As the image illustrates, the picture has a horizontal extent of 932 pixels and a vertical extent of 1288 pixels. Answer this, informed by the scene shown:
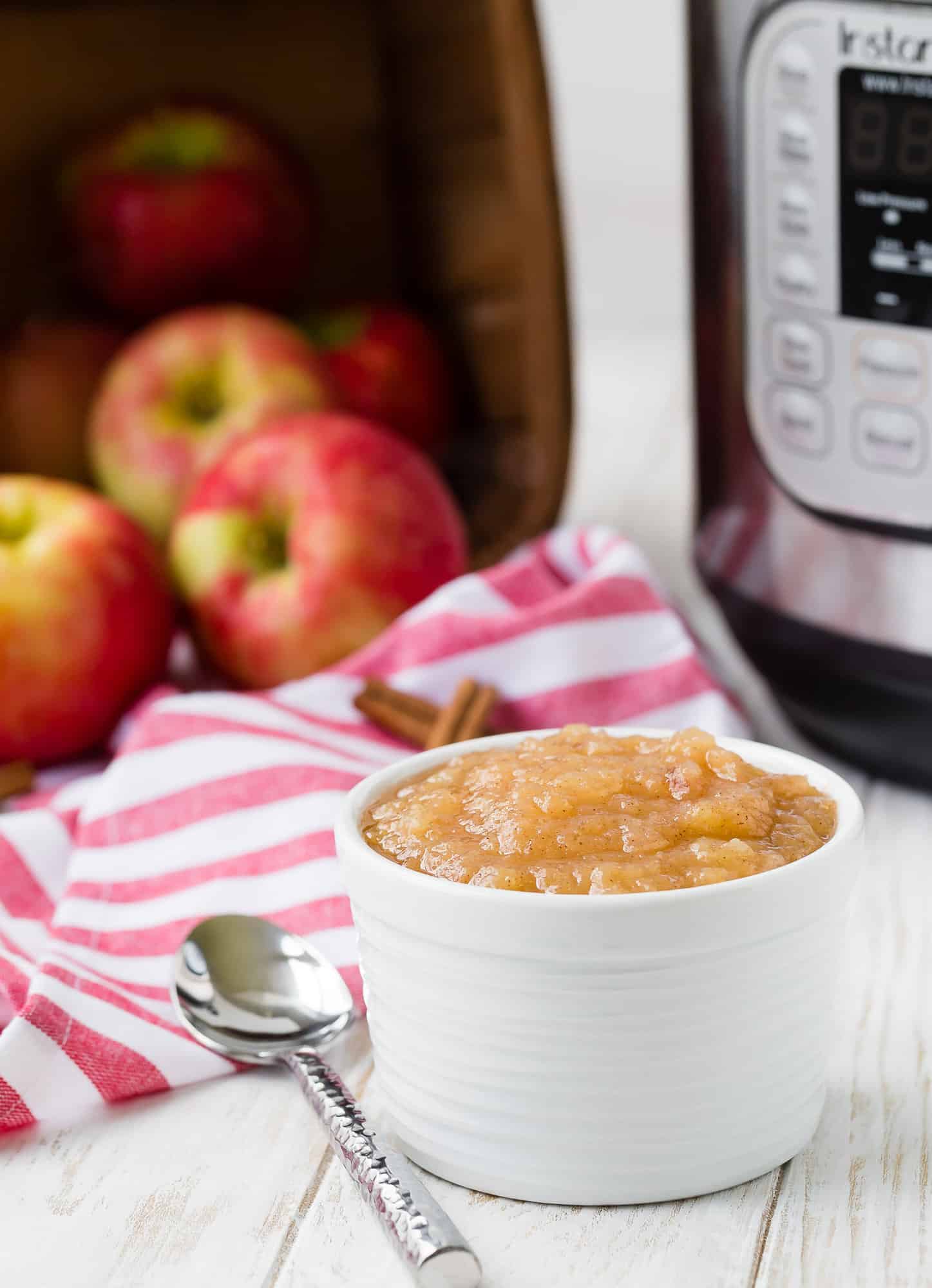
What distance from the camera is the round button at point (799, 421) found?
785 mm

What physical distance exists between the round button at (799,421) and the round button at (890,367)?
3 cm

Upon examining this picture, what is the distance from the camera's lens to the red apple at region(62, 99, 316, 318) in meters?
1.16

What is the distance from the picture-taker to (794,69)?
2.46 feet

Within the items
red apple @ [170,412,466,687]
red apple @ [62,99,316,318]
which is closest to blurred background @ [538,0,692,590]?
red apple @ [62,99,316,318]

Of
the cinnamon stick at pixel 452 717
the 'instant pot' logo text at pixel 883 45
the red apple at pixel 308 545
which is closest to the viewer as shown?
the 'instant pot' logo text at pixel 883 45

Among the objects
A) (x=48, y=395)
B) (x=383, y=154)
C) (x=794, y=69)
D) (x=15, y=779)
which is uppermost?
(x=794, y=69)

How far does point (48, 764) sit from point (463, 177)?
1.85 ft

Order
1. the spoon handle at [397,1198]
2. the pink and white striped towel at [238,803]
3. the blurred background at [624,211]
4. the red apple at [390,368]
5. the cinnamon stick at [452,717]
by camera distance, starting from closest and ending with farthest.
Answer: the spoon handle at [397,1198] → the pink and white striped towel at [238,803] → the cinnamon stick at [452,717] → the red apple at [390,368] → the blurred background at [624,211]

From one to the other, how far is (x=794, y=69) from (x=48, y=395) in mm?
619

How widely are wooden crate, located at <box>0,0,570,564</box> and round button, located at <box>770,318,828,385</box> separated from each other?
0.25 metres

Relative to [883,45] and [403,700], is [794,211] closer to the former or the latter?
[883,45]

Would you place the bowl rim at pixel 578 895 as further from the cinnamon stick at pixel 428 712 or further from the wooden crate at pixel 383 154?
the wooden crate at pixel 383 154

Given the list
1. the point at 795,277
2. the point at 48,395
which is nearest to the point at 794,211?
the point at 795,277

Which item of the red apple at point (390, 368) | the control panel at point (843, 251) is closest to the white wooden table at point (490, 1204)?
the control panel at point (843, 251)
